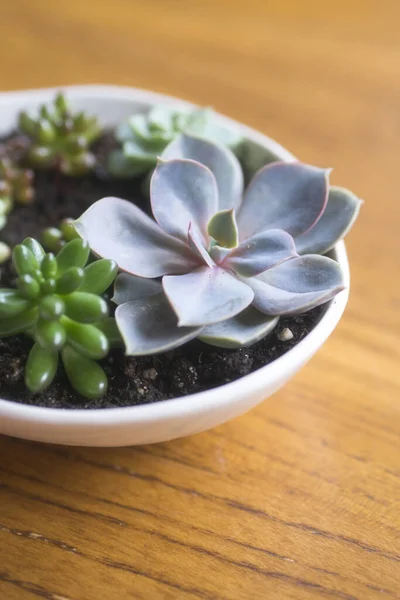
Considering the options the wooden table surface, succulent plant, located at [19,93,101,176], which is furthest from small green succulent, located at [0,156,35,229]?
the wooden table surface

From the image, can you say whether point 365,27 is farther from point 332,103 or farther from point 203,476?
point 203,476

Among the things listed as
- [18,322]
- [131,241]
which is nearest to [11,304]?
[18,322]

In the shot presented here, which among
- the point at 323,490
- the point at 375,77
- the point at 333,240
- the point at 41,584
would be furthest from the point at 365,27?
the point at 41,584

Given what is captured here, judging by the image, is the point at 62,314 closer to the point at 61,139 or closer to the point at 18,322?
the point at 18,322

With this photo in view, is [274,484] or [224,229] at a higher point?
[224,229]

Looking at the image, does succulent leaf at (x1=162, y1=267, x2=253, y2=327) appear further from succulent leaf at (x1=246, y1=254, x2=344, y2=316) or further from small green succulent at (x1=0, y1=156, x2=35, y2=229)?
small green succulent at (x1=0, y1=156, x2=35, y2=229)

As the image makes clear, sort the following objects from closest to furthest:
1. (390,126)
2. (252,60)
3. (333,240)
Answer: (333,240), (390,126), (252,60)

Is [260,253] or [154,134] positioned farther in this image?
[154,134]
